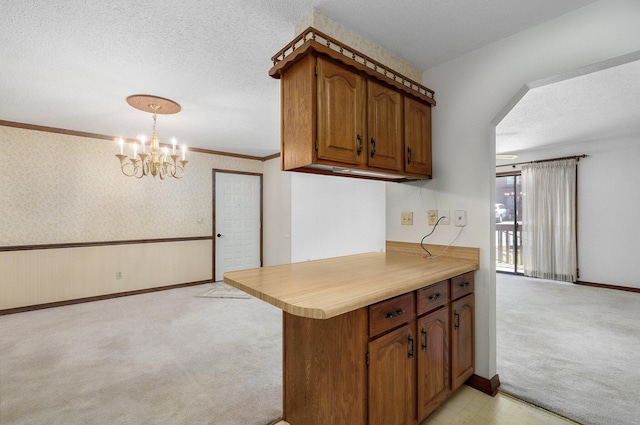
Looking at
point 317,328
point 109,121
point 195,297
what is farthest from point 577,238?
point 109,121

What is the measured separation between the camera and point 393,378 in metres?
1.42

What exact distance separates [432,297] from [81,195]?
4.89 metres

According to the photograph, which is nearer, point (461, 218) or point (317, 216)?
point (461, 218)

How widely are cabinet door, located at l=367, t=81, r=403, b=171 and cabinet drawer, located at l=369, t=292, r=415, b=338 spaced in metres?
0.87

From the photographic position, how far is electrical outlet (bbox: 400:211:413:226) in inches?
98.9

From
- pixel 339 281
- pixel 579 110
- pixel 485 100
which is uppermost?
pixel 579 110

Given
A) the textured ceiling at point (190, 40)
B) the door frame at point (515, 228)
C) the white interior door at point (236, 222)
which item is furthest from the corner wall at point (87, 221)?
the door frame at point (515, 228)

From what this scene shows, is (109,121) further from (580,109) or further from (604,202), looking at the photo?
(604,202)

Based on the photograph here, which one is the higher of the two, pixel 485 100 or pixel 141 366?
pixel 485 100

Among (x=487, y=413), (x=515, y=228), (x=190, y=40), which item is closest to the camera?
(x=487, y=413)

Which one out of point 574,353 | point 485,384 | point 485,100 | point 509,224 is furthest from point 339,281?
point 509,224

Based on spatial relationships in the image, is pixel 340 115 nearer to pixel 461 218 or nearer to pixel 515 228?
pixel 461 218

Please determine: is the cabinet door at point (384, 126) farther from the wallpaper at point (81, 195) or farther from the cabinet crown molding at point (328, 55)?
the wallpaper at point (81, 195)

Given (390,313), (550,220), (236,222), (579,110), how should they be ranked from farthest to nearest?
(236,222) < (550,220) < (579,110) < (390,313)
